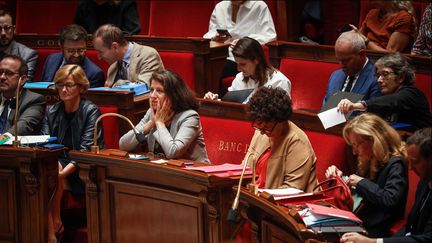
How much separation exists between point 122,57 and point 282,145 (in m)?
1.92

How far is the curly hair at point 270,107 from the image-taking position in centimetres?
293

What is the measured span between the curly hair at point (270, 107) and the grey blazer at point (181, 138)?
508 mm

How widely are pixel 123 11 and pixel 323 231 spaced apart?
3.46 m

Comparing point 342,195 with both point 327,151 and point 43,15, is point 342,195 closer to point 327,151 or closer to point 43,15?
point 327,151

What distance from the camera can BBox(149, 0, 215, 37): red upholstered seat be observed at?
227 inches

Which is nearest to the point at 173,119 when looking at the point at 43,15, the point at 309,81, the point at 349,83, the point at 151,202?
the point at 151,202

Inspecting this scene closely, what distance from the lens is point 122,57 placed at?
466 centimetres

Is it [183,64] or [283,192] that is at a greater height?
[183,64]

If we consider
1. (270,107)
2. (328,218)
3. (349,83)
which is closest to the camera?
(328,218)

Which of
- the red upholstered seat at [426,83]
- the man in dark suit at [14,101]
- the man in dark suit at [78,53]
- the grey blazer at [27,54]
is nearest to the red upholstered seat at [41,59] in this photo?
the grey blazer at [27,54]

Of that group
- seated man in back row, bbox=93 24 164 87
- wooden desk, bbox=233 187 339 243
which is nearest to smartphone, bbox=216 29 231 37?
seated man in back row, bbox=93 24 164 87

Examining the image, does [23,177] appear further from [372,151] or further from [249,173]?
[372,151]

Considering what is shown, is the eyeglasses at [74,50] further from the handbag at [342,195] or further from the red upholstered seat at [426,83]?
the handbag at [342,195]

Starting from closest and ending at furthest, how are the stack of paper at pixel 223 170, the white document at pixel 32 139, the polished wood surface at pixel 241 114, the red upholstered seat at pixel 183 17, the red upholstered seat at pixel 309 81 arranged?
the stack of paper at pixel 223 170 → the polished wood surface at pixel 241 114 → the white document at pixel 32 139 → the red upholstered seat at pixel 309 81 → the red upholstered seat at pixel 183 17
